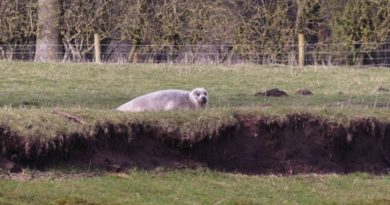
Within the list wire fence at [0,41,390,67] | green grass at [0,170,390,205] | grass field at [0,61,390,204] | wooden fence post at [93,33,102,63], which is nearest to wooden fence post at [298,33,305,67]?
wire fence at [0,41,390,67]

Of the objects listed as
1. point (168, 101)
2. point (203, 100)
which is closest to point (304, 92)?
point (203, 100)

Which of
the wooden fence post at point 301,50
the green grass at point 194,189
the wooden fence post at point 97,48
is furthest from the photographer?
the wooden fence post at point 301,50

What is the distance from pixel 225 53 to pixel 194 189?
64.2ft

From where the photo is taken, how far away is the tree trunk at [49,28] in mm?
30109

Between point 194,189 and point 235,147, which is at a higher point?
point 235,147

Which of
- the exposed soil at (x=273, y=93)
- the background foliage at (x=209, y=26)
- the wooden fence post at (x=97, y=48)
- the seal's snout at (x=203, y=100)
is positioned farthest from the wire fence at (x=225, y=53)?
the seal's snout at (x=203, y=100)

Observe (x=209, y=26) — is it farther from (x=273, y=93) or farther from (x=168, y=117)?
(x=168, y=117)

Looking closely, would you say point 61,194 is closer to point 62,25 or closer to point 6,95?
point 6,95

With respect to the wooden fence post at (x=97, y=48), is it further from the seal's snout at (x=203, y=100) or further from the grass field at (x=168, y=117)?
the seal's snout at (x=203, y=100)

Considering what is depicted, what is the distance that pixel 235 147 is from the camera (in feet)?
47.6

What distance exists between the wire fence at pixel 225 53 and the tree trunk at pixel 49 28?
18.7 inches

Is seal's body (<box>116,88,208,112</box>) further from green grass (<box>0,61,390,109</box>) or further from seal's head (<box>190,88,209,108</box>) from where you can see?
green grass (<box>0,61,390,109</box>)

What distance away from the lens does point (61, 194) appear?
11.6 meters


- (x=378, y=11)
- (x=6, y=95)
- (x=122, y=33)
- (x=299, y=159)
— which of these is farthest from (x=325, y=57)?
(x=299, y=159)
